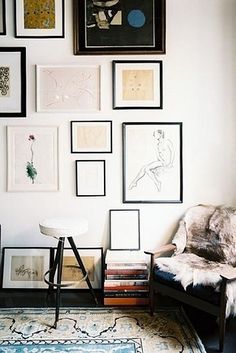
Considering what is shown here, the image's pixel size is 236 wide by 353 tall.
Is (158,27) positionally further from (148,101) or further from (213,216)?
(213,216)

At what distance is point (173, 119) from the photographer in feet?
10.4

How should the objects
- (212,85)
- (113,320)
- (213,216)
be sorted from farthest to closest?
(212,85) → (213,216) → (113,320)

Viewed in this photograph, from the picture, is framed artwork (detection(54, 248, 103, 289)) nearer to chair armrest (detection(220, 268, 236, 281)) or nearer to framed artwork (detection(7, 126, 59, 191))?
framed artwork (detection(7, 126, 59, 191))

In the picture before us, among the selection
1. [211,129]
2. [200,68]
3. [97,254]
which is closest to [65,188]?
[97,254]

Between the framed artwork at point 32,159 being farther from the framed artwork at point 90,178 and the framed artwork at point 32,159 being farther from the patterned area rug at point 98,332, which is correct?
the patterned area rug at point 98,332

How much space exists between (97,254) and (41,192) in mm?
754

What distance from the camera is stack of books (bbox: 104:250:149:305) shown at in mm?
2860

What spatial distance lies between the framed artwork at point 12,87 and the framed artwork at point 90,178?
705 mm

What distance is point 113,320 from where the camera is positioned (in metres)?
2.62

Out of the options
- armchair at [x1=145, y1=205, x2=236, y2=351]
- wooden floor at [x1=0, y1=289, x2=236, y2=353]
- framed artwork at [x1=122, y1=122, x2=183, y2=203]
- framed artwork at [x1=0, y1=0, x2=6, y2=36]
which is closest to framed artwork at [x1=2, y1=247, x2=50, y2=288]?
wooden floor at [x1=0, y1=289, x2=236, y2=353]

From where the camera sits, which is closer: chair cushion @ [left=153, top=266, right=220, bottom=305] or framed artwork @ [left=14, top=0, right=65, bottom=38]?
chair cushion @ [left=153, top=266, right=220, bottom=305]

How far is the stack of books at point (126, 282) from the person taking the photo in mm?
2860

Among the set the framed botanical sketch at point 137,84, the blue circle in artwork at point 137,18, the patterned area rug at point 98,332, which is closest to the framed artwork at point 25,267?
the patterned area rug at point 98,332

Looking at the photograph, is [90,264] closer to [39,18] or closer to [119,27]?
[119,27]
